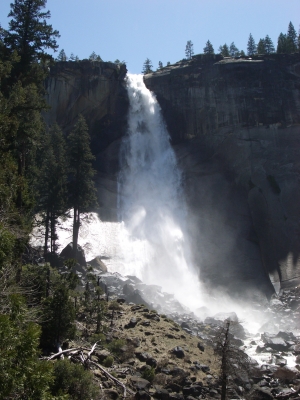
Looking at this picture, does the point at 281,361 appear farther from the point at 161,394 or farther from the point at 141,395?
the point at 141,395

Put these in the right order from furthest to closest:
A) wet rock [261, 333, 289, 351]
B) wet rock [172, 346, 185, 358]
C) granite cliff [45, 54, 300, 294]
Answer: granite cliff [45, 54, 300, 294] → wet rock [261, 333, 289, 351] → wet rock [172, 346, 185, 358]

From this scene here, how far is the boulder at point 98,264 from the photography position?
35706 millimetres

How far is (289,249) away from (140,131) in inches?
970

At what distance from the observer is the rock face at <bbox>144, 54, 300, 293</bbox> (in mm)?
40219

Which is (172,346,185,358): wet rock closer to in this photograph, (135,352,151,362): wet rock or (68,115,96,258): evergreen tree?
(135,352,151,362): wet rock

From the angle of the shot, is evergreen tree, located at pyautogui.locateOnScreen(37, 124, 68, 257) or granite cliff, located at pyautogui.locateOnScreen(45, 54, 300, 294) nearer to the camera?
evergreen tree, located at pyautogui.locateOnScreen(37, 124, 68, 257)

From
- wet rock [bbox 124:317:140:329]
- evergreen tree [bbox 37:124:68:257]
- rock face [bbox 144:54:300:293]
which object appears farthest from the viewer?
rock face [bbox 144:54:300:293]

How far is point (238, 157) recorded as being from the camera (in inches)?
1890

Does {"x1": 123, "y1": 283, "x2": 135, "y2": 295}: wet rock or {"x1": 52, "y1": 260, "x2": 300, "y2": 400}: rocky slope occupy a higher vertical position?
{"x1": 123, "y1": 283, "x2": 135, "y2": 295}: wet rock

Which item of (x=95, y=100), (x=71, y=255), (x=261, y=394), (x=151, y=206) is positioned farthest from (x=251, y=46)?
(x=261, y=394)

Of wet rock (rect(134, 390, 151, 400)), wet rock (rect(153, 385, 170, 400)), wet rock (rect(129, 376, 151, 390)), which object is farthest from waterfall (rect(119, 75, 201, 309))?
wet rock (rect(134, 390, 151, 400))

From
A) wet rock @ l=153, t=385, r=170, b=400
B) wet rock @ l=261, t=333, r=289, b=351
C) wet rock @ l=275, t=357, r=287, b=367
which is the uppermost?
wet rock @ l=261, t=333, r=289, b=351

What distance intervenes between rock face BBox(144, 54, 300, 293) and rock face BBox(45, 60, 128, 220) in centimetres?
520

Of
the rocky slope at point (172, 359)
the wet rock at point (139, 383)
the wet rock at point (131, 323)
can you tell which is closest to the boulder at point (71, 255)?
the rocky slope at point (172, 359)
